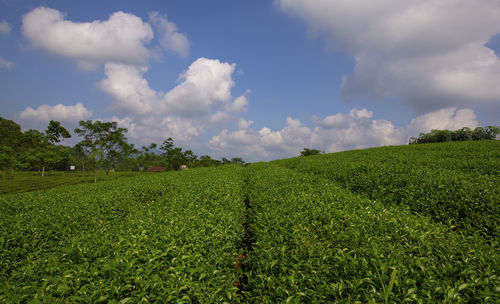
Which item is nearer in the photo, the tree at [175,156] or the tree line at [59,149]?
the tree line at [59,149]

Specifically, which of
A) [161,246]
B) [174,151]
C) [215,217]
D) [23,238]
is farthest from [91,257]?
[174,151]

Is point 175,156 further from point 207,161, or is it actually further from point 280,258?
point 280,258

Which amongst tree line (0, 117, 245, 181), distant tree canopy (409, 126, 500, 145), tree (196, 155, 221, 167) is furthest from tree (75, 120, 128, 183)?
distant tree canopy (409, 126, 500, 145)

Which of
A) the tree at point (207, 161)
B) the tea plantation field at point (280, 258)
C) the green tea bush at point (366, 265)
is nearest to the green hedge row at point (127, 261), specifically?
the tea plantation field at point (280, 258)

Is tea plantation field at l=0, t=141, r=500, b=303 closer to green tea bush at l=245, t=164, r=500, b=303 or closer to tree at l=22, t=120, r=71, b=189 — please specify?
green tea bush at l=245, t=164, r=500, b=303

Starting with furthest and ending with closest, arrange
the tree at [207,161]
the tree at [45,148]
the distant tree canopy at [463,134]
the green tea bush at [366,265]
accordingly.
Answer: the tree at [207,161] → the distant tree canopy at [463,134] → the tree at [45,148] → the green tea bush at [366,265]

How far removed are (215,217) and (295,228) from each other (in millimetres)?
2142

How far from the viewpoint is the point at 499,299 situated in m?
2.08

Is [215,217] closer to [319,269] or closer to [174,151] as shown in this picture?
[319,269]

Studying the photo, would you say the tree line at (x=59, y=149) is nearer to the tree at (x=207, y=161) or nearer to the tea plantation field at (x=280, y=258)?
the tree at (x=207, y=161)

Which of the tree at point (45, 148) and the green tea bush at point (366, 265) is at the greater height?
the tree at point (45, 148)

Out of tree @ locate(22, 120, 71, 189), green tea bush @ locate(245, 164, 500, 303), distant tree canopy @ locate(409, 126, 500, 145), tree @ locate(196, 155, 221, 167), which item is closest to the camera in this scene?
green tea bush @ locate(245, 164, 500, 303)

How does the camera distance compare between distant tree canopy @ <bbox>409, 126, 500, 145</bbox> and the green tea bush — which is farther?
distant tree canopy @ <bbox>409, 126, 500, 145</bbox>

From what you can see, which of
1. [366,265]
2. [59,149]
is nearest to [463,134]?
[366,265]
